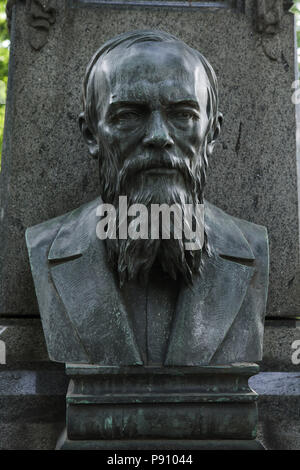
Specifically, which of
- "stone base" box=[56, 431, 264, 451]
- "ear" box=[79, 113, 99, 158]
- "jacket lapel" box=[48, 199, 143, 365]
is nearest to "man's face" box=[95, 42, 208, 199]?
"ear" box=[79, 113, 99, 158]

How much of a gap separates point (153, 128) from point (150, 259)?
2.18ft

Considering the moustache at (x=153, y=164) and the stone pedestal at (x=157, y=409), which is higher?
the moustache at (x=153, y=164)

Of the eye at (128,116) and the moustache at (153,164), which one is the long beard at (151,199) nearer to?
the moustache at (153,164)

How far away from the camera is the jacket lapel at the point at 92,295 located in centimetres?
285

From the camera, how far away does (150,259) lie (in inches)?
115

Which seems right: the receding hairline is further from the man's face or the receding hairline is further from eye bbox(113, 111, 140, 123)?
eye bbox(113, 111, 140, 123)

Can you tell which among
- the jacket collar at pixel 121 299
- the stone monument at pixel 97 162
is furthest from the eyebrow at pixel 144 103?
the stone monument at pixel 97 162

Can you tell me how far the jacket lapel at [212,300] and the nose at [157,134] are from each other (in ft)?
2.13

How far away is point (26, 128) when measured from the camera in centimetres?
370

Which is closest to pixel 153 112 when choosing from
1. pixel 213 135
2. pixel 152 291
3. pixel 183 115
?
pixel 183 115

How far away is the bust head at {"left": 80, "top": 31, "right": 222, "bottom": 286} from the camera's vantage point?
9.18 feet

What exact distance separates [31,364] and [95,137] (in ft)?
4.67
